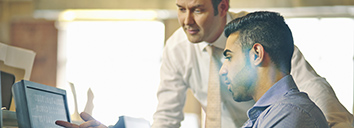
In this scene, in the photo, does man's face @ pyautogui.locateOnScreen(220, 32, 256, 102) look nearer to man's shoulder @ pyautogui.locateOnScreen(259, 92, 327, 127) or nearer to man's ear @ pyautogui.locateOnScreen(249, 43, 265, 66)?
man's ear @ pyautogui.locateOnScreen(249, 43, 265, 66)

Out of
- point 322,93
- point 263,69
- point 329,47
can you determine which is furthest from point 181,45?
point 329,47

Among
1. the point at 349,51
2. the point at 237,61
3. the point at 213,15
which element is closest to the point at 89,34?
the point at 349,51

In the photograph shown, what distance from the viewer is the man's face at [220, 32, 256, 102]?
112 cm

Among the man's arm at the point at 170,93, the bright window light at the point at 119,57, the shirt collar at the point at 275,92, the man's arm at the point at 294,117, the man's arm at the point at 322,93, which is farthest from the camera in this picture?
the bright window light at the point at 119,57

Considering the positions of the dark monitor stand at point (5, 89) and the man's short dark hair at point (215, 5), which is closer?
the dark monitor stand at point (5, 89)

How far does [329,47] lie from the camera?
4602mm

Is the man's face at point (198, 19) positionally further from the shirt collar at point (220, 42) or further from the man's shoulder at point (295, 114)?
the man's shoulder at point (295, 114)

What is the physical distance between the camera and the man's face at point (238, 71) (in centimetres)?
112

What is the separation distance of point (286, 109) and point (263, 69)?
0.61 feet

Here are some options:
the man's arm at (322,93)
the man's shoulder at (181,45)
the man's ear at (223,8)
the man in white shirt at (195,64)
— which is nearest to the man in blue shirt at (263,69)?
the man's arm at (322,93)

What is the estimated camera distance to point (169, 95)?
6.08 feet

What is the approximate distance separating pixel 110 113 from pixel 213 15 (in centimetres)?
240

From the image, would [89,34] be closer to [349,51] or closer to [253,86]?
[349,51]

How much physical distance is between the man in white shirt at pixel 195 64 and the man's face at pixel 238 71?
0.44m
